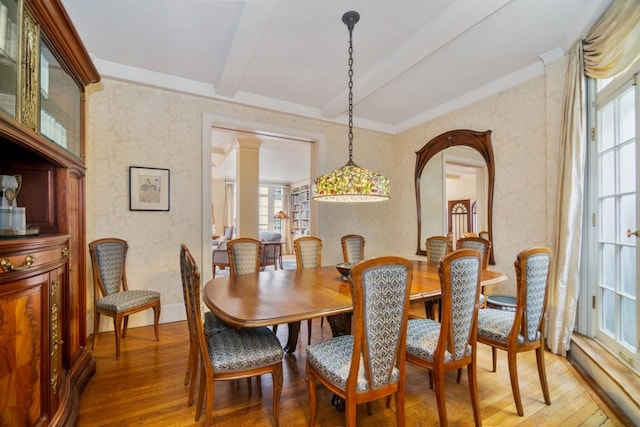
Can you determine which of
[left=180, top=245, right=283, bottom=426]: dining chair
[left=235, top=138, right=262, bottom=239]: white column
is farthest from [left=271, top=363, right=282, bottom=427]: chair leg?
[left=235, top=138, right=262, bottom=239]: white column

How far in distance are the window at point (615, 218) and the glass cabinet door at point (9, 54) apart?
3.40 m

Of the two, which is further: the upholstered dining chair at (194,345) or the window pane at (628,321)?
the window pane at (628,321)

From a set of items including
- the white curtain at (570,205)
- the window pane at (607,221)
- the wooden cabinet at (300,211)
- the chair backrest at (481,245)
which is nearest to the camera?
the window pane at (607,221)

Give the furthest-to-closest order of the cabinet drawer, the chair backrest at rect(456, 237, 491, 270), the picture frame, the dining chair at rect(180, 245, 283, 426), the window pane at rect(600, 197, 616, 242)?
the picture frame < the chair backrest at rect(456, 237, 491, 270) < the window pane at rect(600, 197, 616, 242) < the dining chair at rect(180, 245, 283, 426) < the cabinet drawer

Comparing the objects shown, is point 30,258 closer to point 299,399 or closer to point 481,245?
point 299,399

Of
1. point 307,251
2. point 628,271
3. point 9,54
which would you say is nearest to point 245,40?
point 9,54

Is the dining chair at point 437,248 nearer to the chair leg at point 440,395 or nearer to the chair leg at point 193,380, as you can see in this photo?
the chair leg at point 440,395

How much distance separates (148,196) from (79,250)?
1060mm

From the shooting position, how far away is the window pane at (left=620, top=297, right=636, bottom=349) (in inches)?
76.5

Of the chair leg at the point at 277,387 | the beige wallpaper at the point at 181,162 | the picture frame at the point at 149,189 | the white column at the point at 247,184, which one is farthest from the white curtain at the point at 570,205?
the white column at the point at 247,184

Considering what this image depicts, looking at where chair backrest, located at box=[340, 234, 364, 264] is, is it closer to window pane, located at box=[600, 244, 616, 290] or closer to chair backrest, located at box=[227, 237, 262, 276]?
chair backrest, located at box=[227, 237, 262, 276]

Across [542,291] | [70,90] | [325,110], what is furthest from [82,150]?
[542,291]

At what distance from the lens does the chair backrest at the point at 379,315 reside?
1.26 metres

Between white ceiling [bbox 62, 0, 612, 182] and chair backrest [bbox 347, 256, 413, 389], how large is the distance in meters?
1.86
